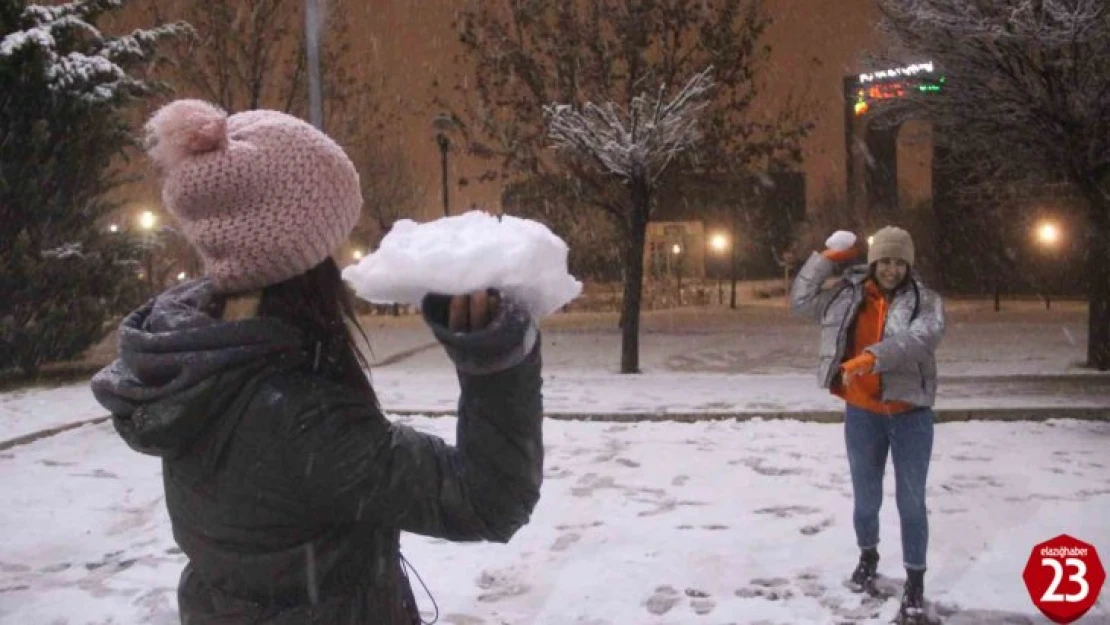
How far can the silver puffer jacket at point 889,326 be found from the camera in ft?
15.9

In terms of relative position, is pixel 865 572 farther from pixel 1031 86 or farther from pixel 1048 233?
pixel 1048 233

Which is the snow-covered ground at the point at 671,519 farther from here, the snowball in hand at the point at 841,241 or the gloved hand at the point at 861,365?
the snowball in hand at the point at 841,241

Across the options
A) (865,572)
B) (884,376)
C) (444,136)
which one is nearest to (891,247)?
(884,376)

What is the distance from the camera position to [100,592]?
5477mm

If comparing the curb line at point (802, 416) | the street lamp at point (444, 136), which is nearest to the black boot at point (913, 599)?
the curb line at point (802, 416)

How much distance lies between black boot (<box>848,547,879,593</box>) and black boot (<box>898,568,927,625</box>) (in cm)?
30

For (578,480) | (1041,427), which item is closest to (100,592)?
(578,480)

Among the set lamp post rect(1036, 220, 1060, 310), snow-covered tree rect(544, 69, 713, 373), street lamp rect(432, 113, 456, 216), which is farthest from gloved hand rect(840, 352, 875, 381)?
lamp post rect(1036, 220, 1060, 310)

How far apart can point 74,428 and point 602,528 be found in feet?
20.8

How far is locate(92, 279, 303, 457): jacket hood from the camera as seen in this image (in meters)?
1.53

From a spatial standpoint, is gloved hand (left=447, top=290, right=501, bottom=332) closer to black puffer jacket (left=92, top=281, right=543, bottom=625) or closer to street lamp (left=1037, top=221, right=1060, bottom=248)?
black puffer jacket (left=92, top=281, right=543, bottom=625)

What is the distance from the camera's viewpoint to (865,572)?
5281 millimetres

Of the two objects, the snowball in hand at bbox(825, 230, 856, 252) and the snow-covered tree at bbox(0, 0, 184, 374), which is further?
the snow-covered tree at bbox(0, 0, 184, 374)

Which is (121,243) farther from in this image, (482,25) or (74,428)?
(482,25)
